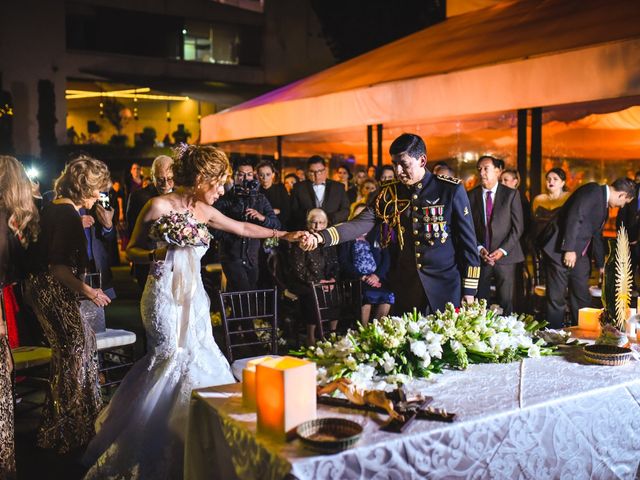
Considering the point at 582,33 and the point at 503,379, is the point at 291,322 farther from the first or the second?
the point at 503,379

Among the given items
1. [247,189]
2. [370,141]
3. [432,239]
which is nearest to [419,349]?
[432,239]

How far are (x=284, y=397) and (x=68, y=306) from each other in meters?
2.65

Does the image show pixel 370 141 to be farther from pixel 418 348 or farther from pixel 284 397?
pixel 284 397

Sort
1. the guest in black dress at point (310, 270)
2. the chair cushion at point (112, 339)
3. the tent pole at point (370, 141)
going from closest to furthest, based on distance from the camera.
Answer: the chair cushion at point (112, 339) < the guest in black dress at point (310, 270) < the tent pole at point (370, 141)

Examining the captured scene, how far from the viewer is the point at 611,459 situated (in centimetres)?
277

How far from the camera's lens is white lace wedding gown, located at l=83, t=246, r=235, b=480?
3760mm

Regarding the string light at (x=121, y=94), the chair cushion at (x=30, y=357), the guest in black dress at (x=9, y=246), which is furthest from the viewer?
the string light at (x=121, y=94)

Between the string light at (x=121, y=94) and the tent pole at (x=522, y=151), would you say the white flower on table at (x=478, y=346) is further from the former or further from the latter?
the string light at (x=121, y=94)

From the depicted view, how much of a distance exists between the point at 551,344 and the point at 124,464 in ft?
7.80

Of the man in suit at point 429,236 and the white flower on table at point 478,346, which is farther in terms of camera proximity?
the man in suit at point 429,236

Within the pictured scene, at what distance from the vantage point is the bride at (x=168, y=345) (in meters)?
3.78

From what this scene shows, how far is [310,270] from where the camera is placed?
21.8 ft

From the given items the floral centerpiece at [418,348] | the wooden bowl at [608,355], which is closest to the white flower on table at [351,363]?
the floral centerpiece at [418,348]

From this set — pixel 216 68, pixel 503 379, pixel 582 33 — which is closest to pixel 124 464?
pixel 503 379
